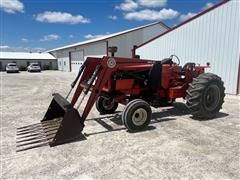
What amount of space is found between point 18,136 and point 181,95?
13.6 ft

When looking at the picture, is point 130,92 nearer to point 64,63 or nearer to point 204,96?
point 204,96

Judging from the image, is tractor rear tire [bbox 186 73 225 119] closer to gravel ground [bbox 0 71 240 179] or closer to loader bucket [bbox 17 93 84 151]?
gravel ground [bbox 0 71 240 179]

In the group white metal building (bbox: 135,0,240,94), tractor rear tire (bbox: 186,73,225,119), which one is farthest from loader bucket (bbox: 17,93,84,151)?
white metal building (bbox: 135,0,240,94)

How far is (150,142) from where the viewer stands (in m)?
4.09

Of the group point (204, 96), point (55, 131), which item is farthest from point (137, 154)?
point (204, 96)

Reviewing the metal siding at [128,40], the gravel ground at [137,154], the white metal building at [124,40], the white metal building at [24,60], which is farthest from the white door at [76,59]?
the gravel ground at [137,154]

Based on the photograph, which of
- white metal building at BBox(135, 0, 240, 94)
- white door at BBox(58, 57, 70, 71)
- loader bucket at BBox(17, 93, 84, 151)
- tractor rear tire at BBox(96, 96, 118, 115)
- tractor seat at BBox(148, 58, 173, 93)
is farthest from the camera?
white door at BBox(58, 57, 70, 71)

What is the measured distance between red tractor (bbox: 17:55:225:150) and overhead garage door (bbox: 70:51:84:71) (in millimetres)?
22239

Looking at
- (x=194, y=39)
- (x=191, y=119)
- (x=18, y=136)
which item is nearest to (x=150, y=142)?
(x=191, y=119)

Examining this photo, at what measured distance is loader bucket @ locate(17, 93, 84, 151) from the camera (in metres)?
3.92

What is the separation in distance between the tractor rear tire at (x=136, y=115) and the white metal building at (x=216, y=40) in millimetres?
6018

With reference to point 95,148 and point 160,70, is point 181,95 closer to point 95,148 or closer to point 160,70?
point 160,70

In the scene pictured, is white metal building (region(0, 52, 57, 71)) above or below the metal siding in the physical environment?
below

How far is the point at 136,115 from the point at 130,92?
72 centimetres
